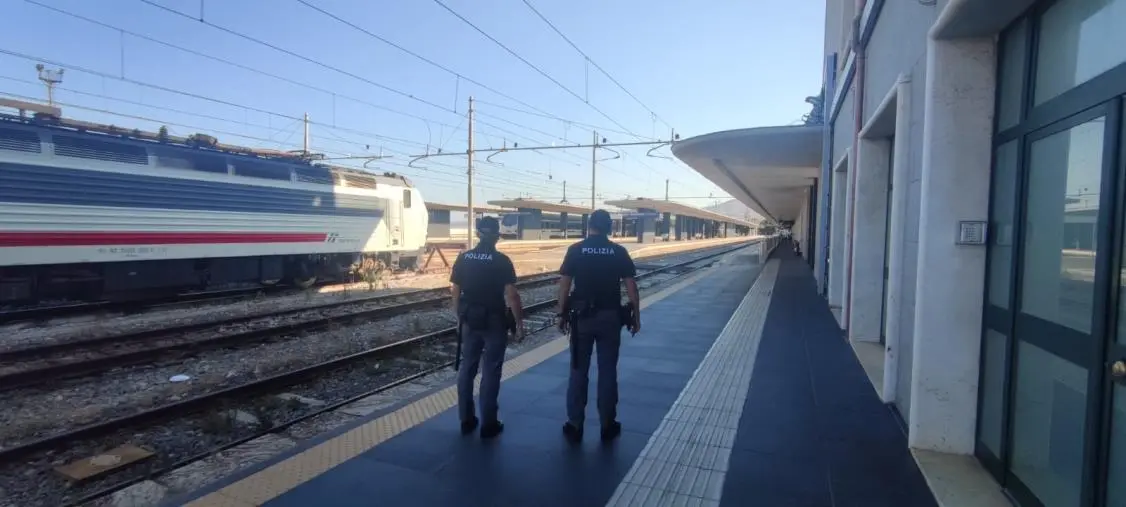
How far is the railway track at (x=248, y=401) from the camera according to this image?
419 centimetres

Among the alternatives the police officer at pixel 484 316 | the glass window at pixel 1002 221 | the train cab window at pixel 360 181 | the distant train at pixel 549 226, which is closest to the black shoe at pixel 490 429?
the police officer at pixel 484 316

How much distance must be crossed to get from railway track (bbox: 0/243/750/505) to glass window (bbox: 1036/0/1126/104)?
5581 millimetres

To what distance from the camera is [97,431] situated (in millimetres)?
4676

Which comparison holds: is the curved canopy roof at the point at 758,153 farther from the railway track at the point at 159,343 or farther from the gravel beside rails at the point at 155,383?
the gravel beside rails at the point at 155,383

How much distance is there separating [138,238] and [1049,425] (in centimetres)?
1328

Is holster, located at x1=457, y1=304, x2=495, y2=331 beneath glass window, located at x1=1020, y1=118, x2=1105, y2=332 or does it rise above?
beneath

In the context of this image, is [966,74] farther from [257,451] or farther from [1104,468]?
[257,451]

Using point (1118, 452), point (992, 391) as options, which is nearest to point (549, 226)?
point (992, 391)

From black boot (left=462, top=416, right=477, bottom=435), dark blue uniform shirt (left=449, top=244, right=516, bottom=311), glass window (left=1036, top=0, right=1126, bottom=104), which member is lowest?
black boot (left=462, top=416, right=477, bottom=435)

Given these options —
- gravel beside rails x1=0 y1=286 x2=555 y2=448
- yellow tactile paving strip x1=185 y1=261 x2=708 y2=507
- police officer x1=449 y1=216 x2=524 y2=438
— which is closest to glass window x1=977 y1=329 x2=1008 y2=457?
police officer x1=449 y1=216 x2=524 y2=438

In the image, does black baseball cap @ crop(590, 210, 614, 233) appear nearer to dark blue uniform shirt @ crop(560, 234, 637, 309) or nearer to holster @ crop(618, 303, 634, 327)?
dark blue uniform shirt @ crop(560, 234, 637, 309)

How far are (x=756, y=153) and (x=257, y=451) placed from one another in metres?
11.9

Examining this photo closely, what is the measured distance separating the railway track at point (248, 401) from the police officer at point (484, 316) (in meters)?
1.82

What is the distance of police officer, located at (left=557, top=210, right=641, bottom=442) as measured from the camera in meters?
4.03
